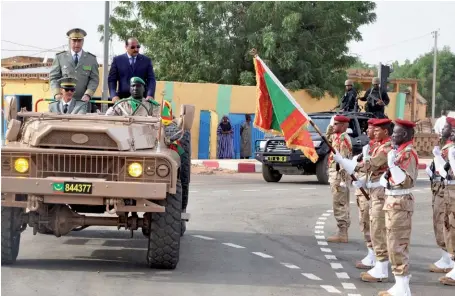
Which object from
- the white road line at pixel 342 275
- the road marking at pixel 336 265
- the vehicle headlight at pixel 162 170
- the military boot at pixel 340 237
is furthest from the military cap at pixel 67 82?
the military boot at pixel 340 237

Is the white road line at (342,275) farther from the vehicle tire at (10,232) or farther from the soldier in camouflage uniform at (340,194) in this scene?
the vehicle tire at (10,232)

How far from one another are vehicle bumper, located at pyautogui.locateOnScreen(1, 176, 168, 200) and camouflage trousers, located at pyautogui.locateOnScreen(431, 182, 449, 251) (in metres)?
3.19

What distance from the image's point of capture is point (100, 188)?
9.58 metres

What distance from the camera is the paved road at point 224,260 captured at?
30.7 ft

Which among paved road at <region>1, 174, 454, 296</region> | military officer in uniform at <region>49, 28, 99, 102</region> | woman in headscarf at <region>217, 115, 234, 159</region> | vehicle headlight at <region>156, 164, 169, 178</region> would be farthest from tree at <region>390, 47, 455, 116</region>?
vehicle headlight at <region>156, 164, 169, 178</region>

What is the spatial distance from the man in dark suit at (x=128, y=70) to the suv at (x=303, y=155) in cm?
983

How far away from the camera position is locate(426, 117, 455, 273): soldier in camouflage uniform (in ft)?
34.9

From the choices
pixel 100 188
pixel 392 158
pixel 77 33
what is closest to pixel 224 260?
pixel 100 188

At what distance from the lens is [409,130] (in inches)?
366

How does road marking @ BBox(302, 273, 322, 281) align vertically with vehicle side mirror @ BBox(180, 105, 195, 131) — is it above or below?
below

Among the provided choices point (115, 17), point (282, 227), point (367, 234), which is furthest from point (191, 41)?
point (367, 234)

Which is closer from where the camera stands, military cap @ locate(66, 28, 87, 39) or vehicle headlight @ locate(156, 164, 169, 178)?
vehicle headlight @ locate(156, 164, 169, 178)

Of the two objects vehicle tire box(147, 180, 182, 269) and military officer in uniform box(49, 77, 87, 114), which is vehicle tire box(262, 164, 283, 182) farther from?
vehicle tire box(147, 180, 182, 269)

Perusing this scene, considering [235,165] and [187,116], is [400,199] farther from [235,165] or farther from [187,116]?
[235,165]
